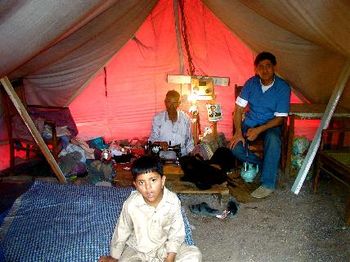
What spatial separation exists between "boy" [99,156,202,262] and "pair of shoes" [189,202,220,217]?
4.49 feet

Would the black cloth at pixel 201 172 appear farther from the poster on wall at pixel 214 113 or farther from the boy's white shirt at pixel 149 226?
the boy's white shirt at pixel 149 226

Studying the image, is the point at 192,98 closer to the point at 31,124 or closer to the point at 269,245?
the point at 31,124

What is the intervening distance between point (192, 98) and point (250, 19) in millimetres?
1708

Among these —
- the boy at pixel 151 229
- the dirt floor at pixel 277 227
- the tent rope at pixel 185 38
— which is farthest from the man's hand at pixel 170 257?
the tent rope at pixel 185 38

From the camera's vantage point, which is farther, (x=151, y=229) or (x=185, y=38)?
(x=185, y=38)

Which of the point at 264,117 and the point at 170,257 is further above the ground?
the point at 264,117

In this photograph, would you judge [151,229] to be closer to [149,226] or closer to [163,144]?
[149,226]

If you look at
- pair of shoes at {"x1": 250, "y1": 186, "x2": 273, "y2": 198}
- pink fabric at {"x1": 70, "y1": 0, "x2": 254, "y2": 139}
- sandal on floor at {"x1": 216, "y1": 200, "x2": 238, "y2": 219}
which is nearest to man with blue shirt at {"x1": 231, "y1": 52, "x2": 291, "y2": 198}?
pair of shoes at {"x1": 250, "y1": 186, "x2": 273, "y2": 198}

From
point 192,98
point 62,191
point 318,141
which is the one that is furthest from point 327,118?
point 62,191

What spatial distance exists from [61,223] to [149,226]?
143 centimetres

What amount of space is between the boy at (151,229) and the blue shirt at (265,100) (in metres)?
2.65

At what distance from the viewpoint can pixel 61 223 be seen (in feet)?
11.7

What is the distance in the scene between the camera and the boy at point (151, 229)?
2484mm

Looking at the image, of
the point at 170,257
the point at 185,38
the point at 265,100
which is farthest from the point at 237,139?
the point at 170,257
